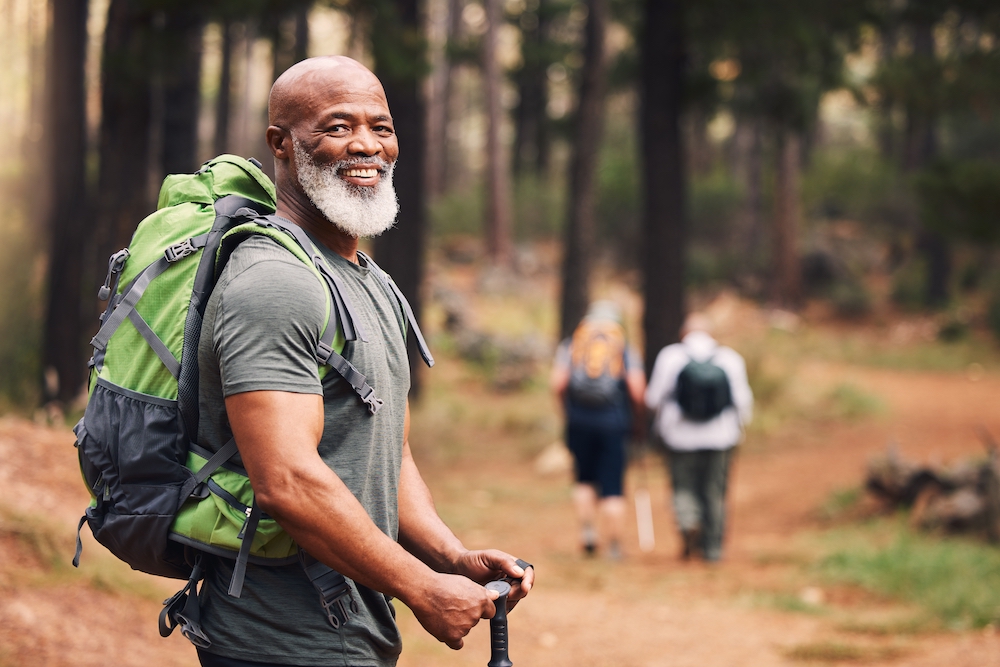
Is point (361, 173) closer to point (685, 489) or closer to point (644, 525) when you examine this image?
point (685, 489)

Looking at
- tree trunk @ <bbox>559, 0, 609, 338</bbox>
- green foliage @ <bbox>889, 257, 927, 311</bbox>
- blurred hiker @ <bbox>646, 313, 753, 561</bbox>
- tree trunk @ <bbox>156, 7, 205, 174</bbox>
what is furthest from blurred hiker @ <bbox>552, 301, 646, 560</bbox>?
green foliage @ <bbox>889, 257, 927, 311</bbox>

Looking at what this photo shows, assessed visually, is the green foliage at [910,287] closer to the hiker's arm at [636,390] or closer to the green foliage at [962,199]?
the green foliage at [962,199]

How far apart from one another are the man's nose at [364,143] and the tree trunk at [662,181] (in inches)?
435

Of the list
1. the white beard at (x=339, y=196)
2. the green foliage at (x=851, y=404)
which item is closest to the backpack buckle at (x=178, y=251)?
the white beard at (x=339, y=196)

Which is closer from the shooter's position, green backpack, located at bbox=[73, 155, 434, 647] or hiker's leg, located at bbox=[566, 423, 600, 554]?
green backpack, located at bbox=[73, 155, 434, 647]

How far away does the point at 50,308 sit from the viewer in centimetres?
1039

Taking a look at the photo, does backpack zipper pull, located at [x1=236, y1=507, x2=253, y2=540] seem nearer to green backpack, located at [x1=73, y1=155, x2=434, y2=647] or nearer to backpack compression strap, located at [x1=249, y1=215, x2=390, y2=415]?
green backpack, located at [x1=73, y1=155, x2=434, y2=647]

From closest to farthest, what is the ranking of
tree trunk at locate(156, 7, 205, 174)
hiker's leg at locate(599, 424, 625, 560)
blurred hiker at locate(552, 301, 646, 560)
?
1. blurred hiker at locate(552, 301, 646, 560)
2. hiker's leg at locate(599, 424, 625, 560)
3. tree trunk at locate(156, 7, 205, 174)

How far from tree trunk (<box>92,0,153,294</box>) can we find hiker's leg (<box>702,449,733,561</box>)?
5395mm

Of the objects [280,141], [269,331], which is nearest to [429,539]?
[269,331]

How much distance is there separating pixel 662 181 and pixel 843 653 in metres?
8.18

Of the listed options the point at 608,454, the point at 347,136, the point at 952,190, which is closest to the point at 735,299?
the point at 952,190

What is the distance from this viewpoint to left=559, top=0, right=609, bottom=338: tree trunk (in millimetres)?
16328

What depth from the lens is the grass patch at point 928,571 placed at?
21.0 ft
